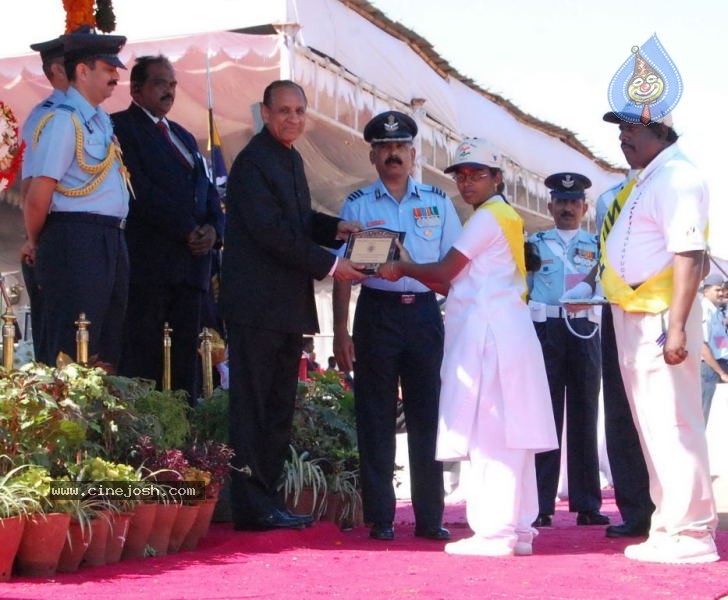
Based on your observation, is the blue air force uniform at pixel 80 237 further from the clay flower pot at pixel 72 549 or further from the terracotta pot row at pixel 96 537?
the clay flower pot at pixel 72 549

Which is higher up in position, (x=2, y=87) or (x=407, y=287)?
(x=2, y=87)

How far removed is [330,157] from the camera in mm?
13289

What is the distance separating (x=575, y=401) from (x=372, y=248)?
2.16 meters

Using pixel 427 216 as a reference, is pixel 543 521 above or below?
below

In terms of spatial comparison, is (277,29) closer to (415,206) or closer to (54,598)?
(415,206)

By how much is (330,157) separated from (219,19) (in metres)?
2.23

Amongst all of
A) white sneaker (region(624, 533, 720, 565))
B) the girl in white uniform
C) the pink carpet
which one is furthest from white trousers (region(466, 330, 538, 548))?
white sneaker (region(624, 533, 720, 565))

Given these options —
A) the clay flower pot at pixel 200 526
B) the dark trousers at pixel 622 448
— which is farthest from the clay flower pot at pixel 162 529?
the dark trousers at pixel 622 448

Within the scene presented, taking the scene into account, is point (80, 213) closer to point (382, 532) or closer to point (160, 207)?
point (160, 207)

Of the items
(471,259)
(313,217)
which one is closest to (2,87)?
(313,217)

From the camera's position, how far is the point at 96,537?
16.1 ft

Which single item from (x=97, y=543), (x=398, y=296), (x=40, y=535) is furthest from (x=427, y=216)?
(x=40, y=535)

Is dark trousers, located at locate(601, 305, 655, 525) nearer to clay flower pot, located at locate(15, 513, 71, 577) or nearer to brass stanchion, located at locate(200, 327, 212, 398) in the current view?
brass stanchion, located at locate(200, 327, 212, 398)

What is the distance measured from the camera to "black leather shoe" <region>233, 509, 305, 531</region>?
5.96m
